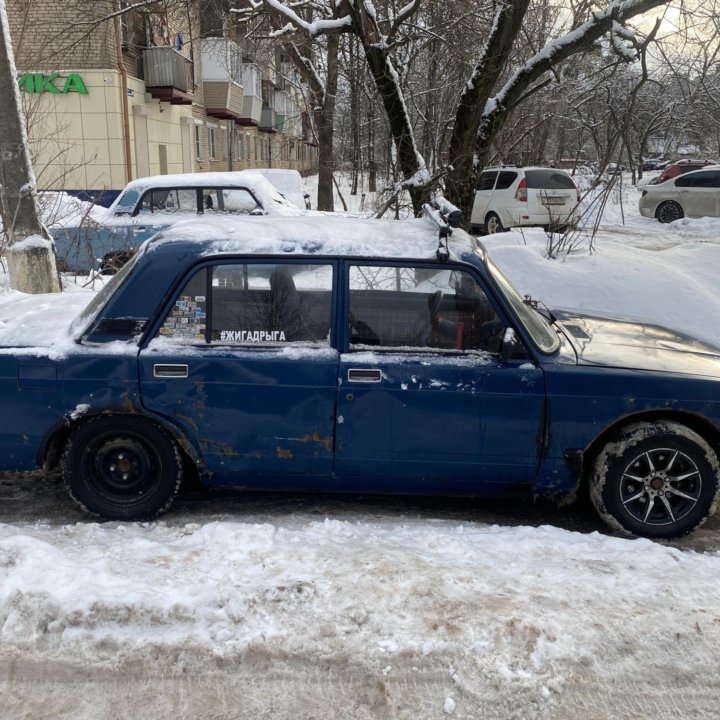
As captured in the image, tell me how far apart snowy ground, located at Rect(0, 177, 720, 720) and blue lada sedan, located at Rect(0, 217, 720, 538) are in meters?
0.28

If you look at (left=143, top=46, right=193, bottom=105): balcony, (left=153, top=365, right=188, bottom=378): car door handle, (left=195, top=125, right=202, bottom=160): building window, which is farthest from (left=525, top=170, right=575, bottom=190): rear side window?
(left=195, top=125, right=202, bottom=160): building window

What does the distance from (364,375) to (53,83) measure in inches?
754

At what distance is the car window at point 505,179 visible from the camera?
56.3 ft

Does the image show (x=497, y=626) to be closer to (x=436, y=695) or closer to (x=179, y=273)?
(x=436, y=695)

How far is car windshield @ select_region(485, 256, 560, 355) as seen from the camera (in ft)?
13.1

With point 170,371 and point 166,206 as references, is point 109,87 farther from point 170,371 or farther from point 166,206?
point 170,371

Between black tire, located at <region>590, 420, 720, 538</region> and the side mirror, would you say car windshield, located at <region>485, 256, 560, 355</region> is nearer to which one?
the side mirror

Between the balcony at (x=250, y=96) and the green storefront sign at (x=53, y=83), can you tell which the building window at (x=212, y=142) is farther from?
the green storefront sign at (x=53, y=83)

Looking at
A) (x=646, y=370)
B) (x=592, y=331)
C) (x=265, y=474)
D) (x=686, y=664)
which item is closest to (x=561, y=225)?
(x=592, y=331)

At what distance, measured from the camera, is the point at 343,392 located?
12.7 feet

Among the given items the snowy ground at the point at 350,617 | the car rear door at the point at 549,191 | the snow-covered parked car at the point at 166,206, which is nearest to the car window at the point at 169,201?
the snow-covered parked car at the point at 166,206

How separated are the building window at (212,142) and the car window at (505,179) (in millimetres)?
17106

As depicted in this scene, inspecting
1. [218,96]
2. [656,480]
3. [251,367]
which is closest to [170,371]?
[251,367]

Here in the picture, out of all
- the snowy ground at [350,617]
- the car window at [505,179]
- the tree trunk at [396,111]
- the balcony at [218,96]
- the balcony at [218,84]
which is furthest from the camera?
the balcony at [218,96]
